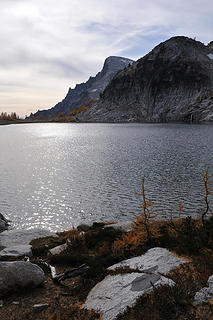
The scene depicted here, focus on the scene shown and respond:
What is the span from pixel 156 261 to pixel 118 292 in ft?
6.54

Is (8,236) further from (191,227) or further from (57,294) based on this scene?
(191,227)

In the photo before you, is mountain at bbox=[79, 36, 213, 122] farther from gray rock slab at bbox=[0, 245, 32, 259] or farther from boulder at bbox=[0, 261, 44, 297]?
boulder at bbox=[0, 261, 44, 297]

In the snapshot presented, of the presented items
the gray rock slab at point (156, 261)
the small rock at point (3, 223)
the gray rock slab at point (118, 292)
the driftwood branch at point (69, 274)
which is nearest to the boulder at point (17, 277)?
the driftwood branch at point (69, 274)

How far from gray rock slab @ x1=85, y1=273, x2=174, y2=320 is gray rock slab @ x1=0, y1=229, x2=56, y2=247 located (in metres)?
9.44

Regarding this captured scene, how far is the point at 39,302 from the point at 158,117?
178 metres

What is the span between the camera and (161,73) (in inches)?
7598

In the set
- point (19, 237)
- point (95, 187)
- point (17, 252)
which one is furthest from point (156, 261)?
point (95, 187)

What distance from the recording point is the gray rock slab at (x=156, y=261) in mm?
8023

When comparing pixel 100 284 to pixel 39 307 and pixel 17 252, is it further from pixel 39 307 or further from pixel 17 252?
pixel 17 252

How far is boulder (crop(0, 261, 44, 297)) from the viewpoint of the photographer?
8.08m

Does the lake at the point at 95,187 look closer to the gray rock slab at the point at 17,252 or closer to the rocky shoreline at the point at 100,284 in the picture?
the rocky shoreline at the point at 100,284

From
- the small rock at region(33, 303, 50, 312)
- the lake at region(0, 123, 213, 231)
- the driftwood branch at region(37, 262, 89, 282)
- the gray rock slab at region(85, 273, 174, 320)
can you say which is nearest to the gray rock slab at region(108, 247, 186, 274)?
the gray rock slab at region(85, 273, 174, 320)

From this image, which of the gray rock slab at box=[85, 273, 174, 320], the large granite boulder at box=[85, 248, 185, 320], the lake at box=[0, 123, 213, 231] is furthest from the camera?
the lake at box=[0, 123, 213, 231]

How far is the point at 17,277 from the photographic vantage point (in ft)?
27.0
